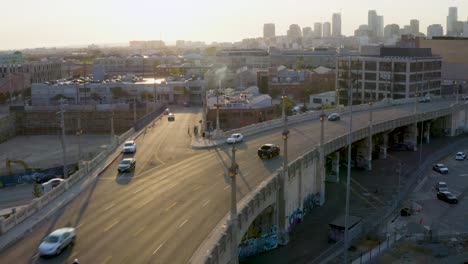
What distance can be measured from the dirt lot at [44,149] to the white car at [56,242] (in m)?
34.3

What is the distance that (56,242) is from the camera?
2008 cm

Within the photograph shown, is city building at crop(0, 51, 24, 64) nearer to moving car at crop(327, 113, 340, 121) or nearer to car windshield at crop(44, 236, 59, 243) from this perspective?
moving car at crop(327, 113, 340, 121)

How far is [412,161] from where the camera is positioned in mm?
53906

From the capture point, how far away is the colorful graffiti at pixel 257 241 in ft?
93.4

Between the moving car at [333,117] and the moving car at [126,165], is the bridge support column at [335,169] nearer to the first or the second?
the moving car at [333,117]

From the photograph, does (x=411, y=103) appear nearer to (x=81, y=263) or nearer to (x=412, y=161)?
(x=412, y=161)

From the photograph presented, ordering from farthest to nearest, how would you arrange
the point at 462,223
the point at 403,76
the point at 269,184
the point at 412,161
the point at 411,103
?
1. the point at 403,76
2. the point at 411,103
3. the point at 412,161
4. the point at 462,223
5. the point at 269,184

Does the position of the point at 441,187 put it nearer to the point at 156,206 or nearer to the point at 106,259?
the point at 156,206

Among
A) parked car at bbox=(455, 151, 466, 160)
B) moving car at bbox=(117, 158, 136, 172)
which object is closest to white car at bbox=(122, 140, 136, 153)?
moving car at bbox=(117, 158, 136, 172)

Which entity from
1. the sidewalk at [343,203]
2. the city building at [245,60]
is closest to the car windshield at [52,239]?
the sidewalk at [343,203]

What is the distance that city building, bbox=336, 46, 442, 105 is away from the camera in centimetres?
8219

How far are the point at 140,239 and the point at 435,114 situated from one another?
4818cm

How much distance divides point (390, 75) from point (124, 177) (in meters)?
59.9

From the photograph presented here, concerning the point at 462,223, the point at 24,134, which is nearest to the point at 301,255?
the point at 462,223
